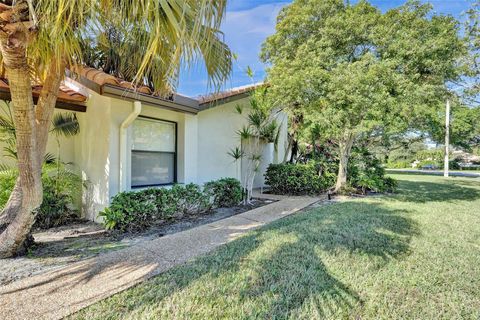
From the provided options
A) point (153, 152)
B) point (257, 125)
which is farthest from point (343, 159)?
point (153, 152)

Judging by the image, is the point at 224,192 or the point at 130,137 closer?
the point at 130,137

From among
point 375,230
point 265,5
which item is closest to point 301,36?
point 265,5

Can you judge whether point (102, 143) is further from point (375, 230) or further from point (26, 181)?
point (375, 230)

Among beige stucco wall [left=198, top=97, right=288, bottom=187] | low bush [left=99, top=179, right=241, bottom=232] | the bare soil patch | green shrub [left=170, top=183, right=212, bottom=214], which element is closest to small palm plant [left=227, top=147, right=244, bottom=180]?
beige stucco wall [left=198, top=97, right=288, bottom=187]

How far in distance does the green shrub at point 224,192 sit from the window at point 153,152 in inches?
48.4

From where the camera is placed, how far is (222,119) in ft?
30.6

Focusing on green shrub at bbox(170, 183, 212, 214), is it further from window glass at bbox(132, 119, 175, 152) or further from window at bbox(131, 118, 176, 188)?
window glass at bbox(132, 119, 175, 152)

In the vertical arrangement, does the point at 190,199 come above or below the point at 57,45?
below

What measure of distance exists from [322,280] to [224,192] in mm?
5201

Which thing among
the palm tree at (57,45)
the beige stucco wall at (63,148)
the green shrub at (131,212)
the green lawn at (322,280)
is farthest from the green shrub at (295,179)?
the beige stucco wall at (63,148)

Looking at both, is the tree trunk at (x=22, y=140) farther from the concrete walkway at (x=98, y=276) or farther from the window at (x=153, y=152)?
the window at (x=153, y=152)

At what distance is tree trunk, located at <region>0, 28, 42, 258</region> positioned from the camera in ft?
11.4

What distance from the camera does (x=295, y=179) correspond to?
433 inches

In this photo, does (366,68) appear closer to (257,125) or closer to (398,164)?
(257,125)
